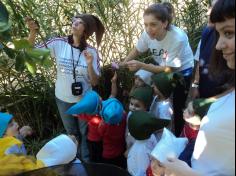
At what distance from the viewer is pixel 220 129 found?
107 cm

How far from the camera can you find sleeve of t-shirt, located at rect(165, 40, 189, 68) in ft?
9.16

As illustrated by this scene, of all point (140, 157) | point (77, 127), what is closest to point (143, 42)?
point (77, 127)

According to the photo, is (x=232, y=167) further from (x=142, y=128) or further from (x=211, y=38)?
(x=211, y=38)

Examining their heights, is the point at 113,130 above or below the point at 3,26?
below

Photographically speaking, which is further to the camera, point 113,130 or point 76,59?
point 76,59

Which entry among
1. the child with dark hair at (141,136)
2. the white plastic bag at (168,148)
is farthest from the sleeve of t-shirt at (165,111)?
the white plastic bag at (168,148)

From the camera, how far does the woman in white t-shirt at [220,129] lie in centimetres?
103

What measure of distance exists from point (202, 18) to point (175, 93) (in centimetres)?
177

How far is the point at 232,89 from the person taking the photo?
1109mm

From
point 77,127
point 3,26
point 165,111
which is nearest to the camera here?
point 3,26

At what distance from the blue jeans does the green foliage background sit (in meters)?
0.56

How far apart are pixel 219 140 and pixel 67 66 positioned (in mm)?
2013

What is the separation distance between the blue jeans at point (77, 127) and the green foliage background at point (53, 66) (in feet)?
1.83

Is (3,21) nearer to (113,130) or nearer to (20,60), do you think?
(20,60)
